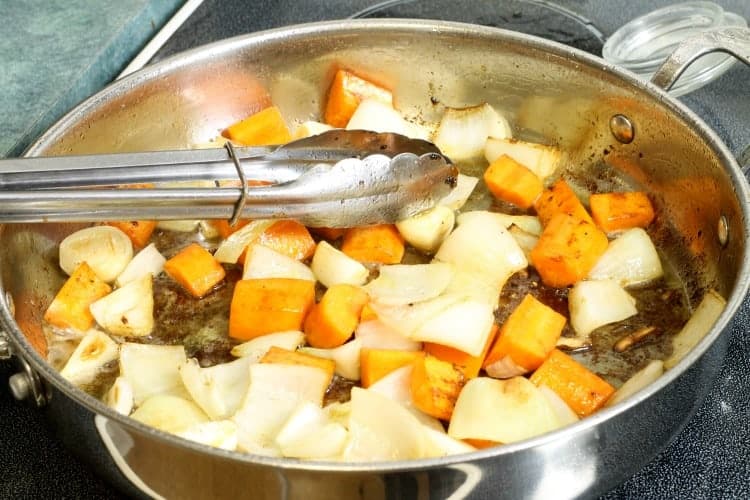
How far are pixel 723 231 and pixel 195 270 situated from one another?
0.67 metres

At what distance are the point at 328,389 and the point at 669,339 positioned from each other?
1.36 ft

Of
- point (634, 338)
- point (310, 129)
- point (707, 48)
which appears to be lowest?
point (634, 338)

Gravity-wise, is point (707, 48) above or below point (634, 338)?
above

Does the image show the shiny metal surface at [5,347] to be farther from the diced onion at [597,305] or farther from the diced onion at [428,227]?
the diced onion at [597,305]

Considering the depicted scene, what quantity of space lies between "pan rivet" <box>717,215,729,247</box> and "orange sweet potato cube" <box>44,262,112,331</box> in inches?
31.0

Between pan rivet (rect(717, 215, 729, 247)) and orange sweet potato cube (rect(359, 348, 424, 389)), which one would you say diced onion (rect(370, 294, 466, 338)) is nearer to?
orange sweet potato cube (rect(359, 348, 424, 389))

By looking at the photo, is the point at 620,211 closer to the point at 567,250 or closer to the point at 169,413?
the point at 567,250

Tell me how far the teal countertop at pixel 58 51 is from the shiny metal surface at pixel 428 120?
0.58 feet

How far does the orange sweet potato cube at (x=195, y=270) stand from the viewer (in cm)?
113

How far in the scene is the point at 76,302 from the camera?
110 cm

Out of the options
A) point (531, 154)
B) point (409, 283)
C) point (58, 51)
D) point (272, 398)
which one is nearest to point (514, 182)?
point (531, 154)

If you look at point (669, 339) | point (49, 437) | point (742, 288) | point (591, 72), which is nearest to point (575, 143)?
point (591, 72)

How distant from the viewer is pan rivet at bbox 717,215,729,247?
42.2 inches

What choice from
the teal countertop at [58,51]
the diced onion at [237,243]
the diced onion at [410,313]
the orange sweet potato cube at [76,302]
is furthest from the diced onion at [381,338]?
the teal countertop at [58,51]
